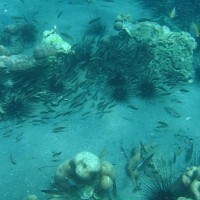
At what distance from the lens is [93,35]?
12.1 meters

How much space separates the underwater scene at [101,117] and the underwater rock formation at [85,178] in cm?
2

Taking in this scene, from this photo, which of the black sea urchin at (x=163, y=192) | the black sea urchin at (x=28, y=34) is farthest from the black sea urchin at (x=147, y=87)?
the black sea urchin at (x=28, y=34)

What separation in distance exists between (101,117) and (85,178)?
→ 8.44 feet

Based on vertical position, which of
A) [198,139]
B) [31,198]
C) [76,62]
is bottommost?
[31,198]

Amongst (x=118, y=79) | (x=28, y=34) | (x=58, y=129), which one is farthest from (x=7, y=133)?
(x=28, y=34)

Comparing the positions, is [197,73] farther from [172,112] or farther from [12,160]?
[12,160]

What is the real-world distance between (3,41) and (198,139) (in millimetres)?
7886

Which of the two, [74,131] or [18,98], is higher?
[18,98]

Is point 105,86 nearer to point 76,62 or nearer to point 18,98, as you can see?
point 76,62

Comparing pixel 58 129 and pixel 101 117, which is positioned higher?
pixel 101 117

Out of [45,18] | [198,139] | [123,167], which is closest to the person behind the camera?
[123,167]

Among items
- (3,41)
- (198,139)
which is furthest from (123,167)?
(3,41)

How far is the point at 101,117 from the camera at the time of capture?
27.6ft

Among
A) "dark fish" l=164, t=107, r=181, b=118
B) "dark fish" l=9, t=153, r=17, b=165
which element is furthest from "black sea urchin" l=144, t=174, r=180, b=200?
"dark fish" l=9, t=153, r=17, b=165
